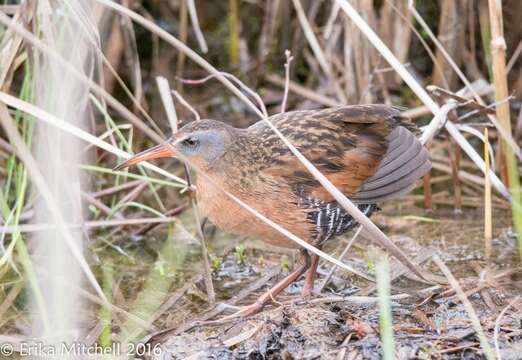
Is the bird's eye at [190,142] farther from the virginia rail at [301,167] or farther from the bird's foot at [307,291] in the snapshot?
the bird's foot at [307,291]

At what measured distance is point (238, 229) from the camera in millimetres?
3500

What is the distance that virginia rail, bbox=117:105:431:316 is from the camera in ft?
11.5

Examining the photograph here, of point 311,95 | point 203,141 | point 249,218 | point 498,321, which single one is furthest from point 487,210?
point 311,95

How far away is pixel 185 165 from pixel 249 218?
0.41m

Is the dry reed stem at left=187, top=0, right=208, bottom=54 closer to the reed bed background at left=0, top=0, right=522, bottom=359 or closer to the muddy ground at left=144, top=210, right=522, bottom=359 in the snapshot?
the reed bed background at left=0, top=0, right=522, bottom=359

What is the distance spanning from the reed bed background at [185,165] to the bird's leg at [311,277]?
106mm

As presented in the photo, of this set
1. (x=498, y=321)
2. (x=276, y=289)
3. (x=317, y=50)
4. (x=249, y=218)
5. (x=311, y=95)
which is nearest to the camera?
(x=498, y=321)

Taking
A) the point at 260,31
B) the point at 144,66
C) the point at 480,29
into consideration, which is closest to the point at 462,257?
the point at 480,29

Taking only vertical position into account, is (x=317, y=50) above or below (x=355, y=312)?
above

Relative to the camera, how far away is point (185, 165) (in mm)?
3650


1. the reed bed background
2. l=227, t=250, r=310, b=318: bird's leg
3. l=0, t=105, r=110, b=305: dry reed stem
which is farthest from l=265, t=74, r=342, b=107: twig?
l=0, t=105, r=110, b=305: dry reed stem

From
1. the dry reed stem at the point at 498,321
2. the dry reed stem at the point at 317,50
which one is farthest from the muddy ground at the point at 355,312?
the dry reed stem at the point at 317,50

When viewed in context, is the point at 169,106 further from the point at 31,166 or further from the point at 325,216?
the point at 31,166

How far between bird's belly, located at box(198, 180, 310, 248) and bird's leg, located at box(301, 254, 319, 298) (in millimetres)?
174
